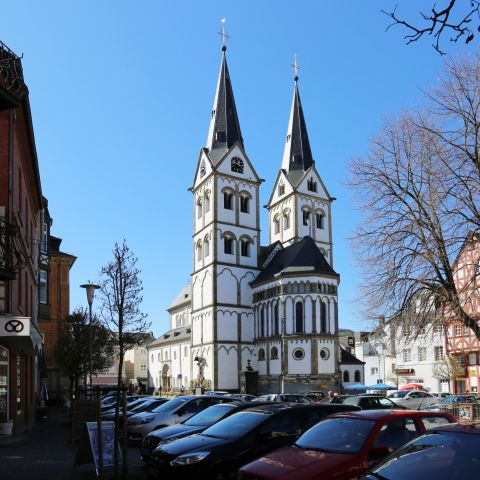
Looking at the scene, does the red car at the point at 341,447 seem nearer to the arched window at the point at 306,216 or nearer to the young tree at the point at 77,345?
the young tree at the point at 77,345

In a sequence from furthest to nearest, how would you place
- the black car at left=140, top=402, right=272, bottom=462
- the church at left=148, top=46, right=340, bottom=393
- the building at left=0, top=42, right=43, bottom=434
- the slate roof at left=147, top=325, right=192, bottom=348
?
the slate roof at left=147, top=325, right=192, bottom=348 < the church at left=148, top=46, right=340, bottom=393 < the building at left=0, top=42, right=43, bottom=434 < the black car at left=140, top=402, right=272, bottom=462

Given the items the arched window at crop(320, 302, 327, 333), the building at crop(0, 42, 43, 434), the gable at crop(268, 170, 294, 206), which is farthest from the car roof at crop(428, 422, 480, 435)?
the gable at crop(268, 170, 294, 206)

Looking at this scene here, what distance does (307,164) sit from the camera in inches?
3201

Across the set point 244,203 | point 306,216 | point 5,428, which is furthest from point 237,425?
point 306,216

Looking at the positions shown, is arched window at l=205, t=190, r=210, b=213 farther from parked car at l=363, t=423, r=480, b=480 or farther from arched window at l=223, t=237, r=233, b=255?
parked car at l=363, t=423, r=480, b=480

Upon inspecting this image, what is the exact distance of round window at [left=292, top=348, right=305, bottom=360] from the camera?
64.0 m

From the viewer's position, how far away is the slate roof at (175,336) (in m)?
89.4

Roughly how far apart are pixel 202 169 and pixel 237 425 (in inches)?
2640

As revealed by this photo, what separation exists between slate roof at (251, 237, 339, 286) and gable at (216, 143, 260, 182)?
1015cm

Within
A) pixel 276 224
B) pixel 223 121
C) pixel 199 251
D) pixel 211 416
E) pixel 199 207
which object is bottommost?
pixel 211 416

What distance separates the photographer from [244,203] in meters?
74.8

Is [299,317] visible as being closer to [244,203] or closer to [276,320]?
[276,320]

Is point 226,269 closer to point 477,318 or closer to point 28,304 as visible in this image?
point 28,304

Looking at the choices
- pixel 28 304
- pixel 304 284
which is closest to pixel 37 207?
pixel 28 304
